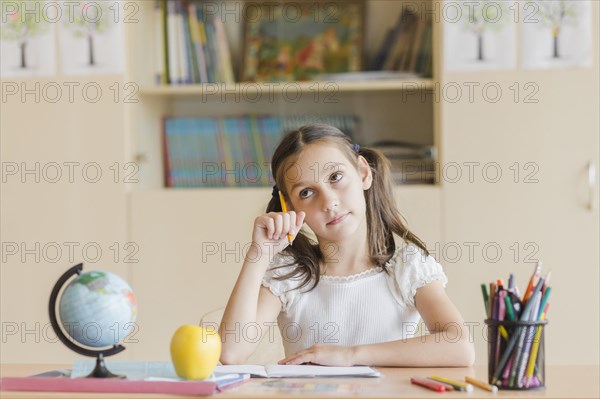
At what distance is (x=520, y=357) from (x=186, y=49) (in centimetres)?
218

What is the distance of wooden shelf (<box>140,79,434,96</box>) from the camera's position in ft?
9.82

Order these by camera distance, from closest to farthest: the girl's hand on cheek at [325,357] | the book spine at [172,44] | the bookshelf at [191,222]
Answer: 1. the girl's hand on cheek at [325,357]
2. the bookshelf at [191,222]
3. the book spine at [172,44]

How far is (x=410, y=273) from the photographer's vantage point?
2025 mm

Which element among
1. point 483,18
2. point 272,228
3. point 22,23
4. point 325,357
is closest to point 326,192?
point 272,228

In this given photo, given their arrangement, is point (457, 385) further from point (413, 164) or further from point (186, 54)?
point (186, 54)

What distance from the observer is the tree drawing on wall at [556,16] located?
2877 mm

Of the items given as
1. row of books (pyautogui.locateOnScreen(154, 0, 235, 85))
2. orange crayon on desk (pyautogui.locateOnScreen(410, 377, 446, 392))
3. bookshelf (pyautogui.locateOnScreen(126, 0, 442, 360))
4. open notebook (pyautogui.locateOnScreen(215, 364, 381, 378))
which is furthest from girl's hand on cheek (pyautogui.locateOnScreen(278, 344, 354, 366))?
row of books (pyautogui.locateOnScreen(154, 0, 235, 85))

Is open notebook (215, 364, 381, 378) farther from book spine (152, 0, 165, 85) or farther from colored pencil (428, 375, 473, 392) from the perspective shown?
book spine (152, 0, 165, 85)

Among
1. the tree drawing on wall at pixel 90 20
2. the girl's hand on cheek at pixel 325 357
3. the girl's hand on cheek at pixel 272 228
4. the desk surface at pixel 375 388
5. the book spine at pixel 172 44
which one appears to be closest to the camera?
the desk surface at pixel 375 388

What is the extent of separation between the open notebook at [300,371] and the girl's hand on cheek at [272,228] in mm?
354

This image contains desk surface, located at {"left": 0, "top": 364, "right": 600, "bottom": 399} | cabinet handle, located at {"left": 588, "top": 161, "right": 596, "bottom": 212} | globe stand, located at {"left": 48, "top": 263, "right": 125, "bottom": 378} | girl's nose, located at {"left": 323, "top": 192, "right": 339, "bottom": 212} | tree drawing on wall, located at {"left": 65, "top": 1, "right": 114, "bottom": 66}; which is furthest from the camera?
tree drawing on wall, located at {"left": 65, "top": 1, "right": 114, "bottom": 66}

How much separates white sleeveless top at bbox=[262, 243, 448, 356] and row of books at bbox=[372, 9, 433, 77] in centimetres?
119

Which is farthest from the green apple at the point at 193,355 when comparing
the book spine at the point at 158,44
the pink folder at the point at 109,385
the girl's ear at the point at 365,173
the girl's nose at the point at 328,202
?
the book spine at the point at 158,44

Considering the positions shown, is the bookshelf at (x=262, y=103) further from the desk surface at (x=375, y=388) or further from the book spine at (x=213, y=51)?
the desk surface at (x=375, y=388)
